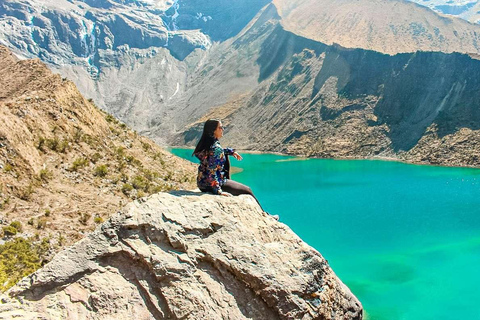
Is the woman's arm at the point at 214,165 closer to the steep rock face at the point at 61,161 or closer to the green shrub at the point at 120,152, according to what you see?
the steep rock face at the point at 61,161

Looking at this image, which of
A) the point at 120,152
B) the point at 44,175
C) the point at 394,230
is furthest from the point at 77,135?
the point at 394,230

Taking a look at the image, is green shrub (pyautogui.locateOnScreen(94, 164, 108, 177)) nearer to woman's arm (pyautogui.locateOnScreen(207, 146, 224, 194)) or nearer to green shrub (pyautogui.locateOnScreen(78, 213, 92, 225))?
green shrub (pyautogui.locateOnScreen(78, 213, 92, 225))

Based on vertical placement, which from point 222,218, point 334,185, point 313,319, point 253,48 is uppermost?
point 253,48

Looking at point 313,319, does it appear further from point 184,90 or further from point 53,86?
point 184,90

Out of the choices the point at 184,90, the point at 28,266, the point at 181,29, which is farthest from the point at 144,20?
the point at 28,266

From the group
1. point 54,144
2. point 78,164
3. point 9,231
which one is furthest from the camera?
point 54,144

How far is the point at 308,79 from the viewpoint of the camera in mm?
94938

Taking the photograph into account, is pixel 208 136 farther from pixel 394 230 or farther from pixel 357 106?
pixel 357 106

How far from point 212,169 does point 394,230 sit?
77.3ft

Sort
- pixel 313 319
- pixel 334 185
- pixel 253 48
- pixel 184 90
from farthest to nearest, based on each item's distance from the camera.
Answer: pixel 184 90 → pixel 253 48 → pixel 334 185 → pixel 313 319

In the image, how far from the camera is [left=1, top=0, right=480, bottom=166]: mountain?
7338 cm

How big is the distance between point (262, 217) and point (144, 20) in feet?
587

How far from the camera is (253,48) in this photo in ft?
411

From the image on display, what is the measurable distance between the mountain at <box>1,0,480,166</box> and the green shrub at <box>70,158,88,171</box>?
188 feet
